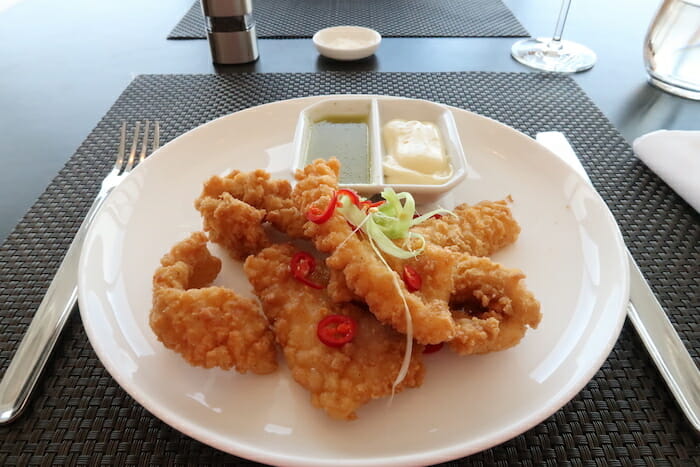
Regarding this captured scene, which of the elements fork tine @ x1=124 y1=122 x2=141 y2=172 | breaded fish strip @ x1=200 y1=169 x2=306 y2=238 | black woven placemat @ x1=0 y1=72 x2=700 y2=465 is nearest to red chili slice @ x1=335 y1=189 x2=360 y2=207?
breaded fish strip @ x1=200 y1=169 x2=306 y2=238

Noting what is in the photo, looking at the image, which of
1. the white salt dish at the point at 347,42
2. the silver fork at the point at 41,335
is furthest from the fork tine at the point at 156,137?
the white salt dish at the point at 347,42

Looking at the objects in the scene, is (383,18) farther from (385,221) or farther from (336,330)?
(336,330)

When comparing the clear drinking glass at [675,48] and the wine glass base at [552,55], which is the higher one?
the clear drinking glass at [675,48]

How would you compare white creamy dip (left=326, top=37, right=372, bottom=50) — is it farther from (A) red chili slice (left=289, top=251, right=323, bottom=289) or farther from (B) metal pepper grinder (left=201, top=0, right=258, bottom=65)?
(A) red chili slice (left=289, top=251, right=323, bottom=289)

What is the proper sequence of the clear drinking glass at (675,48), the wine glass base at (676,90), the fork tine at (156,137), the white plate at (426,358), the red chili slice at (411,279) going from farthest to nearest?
1. the wine glass base at (676,90)
2. the clear drinking glass at (675,48)
3. the fork tine at (156,137)
4. the red chili slice at (411,279)
5. the white plate at (426,358)

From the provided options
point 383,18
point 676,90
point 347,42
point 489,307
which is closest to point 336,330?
point 489,307

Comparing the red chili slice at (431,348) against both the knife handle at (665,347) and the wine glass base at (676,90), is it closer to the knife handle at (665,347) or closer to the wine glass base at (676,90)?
the knife handle at (665,347)

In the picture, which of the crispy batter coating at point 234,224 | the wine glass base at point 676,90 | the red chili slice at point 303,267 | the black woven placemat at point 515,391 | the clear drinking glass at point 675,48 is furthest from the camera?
the wine glass base at point 676,90
